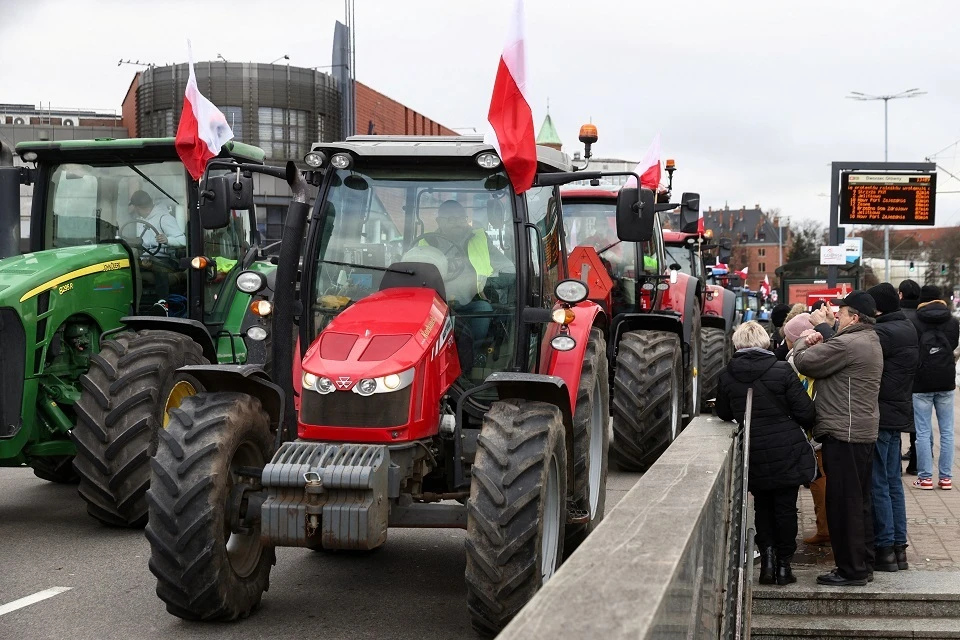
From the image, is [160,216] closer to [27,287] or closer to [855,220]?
[27,287]

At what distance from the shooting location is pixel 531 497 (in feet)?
17.3

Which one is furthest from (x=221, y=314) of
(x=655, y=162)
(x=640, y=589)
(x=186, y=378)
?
(x=640, y=589)

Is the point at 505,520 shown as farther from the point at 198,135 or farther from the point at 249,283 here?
the point at 198,135

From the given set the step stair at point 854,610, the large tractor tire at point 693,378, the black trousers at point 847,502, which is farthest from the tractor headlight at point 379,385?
the large tractor tire at point 693,378

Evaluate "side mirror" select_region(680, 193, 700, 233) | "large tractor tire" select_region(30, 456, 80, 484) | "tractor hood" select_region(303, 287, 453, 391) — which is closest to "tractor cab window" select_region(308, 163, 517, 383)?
"tractor hood" select_region(303, 287, 453, 391)

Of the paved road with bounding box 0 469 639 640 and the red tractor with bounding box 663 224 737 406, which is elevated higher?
the red tractor with bounding box 663 224 737 406

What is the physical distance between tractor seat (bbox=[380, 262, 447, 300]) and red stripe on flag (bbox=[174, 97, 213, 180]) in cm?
318

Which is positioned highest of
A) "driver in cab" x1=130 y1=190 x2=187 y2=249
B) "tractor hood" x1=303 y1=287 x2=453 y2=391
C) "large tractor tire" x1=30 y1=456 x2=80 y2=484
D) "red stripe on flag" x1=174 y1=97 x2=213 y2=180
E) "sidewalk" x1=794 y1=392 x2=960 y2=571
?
"red stripe on flag" x1=174 y1=97 x2=213 y2=180

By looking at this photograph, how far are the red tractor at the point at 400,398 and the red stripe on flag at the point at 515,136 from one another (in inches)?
3.3

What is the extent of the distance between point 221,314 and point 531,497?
5.27 m

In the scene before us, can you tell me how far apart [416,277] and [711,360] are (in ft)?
28.2

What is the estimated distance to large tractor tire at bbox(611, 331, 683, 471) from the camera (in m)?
10.4

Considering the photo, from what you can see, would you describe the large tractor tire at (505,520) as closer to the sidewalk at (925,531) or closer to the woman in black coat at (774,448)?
the woman in black coat at (774,448)

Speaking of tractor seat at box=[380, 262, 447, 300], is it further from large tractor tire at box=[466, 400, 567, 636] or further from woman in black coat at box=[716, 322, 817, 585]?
woman in black coat at box=[716, 322, 817, 585]
